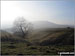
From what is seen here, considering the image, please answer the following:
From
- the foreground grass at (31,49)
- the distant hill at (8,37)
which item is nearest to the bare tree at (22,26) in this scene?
the distant hill at (8,37)

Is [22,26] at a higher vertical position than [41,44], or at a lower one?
higher

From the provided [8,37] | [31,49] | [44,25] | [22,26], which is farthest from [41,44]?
[8,37]

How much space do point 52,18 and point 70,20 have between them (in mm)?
362

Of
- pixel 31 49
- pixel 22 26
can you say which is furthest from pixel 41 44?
pixel 22 26

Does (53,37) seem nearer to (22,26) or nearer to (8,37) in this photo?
(22,26)

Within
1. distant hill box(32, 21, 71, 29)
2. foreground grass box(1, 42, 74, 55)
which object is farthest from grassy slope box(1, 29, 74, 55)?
distant hill box(32, 21, 71, 29)

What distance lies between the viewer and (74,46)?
237 cm

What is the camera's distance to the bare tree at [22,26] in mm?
2334

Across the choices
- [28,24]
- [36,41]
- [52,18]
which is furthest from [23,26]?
[52,18]

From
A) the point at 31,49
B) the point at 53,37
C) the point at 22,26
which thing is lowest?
the point at 31,49

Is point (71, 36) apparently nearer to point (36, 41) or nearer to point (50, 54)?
point (50, 54)

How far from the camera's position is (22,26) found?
7.68ft

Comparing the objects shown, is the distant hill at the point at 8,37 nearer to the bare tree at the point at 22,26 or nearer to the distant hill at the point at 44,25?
the bare tree at the point at 22,26

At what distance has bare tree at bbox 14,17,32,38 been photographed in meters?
2.33
